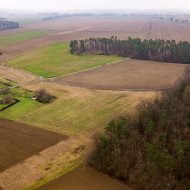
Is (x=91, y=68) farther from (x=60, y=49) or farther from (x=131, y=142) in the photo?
(x=131, y=142)

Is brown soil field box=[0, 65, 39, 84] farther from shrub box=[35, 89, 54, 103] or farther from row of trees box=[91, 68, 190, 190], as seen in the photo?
row of trees box=[91, 68, 190, 190]

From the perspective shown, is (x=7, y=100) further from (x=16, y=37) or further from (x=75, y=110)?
(x=16, y=37)

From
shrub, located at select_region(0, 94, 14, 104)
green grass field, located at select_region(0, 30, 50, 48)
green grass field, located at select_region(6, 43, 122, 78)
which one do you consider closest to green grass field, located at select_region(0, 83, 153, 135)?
shrub, located at select_region(0, 94, 14, 104)

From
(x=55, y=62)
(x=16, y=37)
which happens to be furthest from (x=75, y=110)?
(x=16, y=37)

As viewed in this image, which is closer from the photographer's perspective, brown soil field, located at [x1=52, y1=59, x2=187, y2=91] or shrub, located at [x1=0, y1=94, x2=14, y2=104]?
shrub, located at [x1=0, y1=94, x2=14, y2=104]

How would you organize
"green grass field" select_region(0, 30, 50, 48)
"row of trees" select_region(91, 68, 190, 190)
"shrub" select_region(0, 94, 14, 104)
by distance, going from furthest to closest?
"green grass field" select_region(0, 30, 50, 48) < "shrub" select_region(0, 94, 14, 104) < "row of trees" select_region(91, 68, 190, 190)

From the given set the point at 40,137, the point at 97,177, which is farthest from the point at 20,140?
the point at 97,177

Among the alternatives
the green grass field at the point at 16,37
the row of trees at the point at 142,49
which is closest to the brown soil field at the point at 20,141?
the row of trees at the point at 142,49
